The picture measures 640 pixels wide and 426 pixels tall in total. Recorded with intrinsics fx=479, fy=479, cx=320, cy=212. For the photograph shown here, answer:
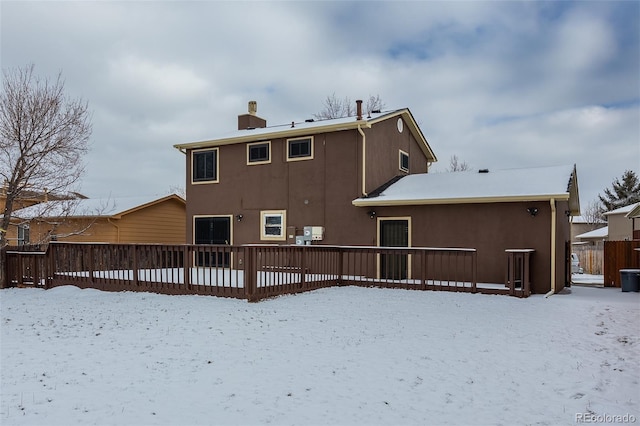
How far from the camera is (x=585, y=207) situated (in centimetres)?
5959

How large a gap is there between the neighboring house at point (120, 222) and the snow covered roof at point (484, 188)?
10.7 metres

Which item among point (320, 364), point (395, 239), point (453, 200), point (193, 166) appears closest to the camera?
point (320, 364)

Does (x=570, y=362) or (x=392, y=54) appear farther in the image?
(x=392, y=54)

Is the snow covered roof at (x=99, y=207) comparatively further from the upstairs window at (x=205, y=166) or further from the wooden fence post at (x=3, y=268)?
the upstairs window at (x=205, y=166)

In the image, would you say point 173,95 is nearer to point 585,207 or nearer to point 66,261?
point 66,261

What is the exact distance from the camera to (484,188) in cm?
1289

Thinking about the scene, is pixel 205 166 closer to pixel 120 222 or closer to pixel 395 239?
pixel 120 222

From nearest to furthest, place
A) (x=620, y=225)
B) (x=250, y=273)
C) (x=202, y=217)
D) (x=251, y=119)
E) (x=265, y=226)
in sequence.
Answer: (x=250, y=273), (x=265, y=226), (x=202, y=217), (x=251, y=119), (x=620, y=225)

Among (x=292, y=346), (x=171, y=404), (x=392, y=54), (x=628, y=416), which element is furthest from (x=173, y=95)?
(x=628, y=416)

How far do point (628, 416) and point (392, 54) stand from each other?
14468 mm

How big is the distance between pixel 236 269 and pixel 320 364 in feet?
15.3

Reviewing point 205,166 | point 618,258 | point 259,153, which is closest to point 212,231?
point 205,166

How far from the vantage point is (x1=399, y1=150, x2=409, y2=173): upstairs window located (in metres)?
16.9

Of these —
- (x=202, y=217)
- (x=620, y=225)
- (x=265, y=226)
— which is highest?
(x=202, y=217)
